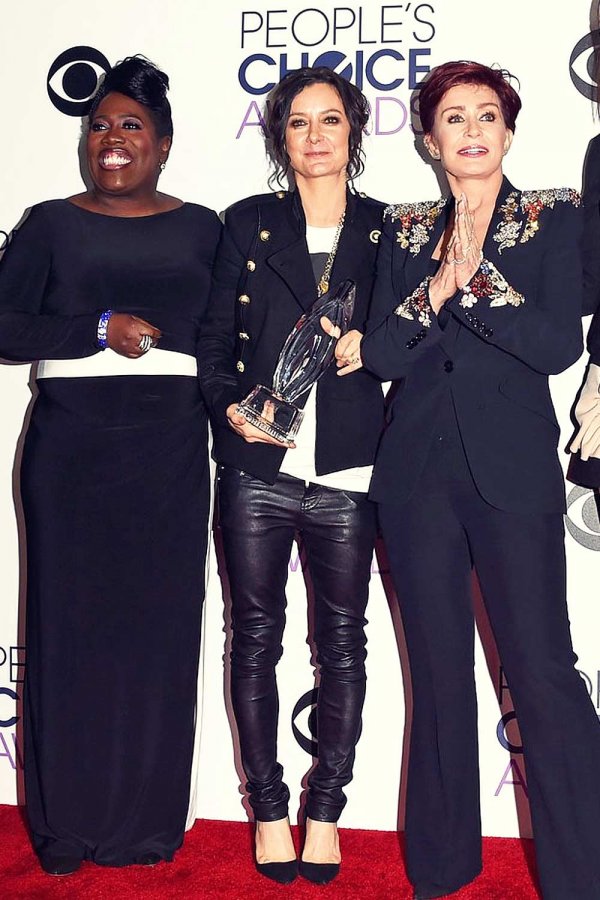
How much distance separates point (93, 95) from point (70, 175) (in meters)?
0.25

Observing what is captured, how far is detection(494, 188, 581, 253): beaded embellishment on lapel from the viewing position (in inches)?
98.7

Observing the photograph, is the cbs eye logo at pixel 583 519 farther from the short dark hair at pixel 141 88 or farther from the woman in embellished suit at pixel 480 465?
the short dark hair at pixel 141 88

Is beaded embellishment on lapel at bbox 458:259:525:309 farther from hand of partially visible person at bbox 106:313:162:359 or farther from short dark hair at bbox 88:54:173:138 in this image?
short dark hair at bbox 88:54:173:138

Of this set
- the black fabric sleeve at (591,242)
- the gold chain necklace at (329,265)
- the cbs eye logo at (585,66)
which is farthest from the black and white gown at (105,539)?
the cbs eye logo at (585,66)

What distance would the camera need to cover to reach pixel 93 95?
3.33 metres

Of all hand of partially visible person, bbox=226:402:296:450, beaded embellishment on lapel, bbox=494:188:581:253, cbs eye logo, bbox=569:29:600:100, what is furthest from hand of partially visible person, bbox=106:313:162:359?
cbs eye logo, bbox=569:29:600:100

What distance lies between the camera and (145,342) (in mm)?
2850

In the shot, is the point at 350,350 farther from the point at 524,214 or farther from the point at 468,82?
the point at 468,82

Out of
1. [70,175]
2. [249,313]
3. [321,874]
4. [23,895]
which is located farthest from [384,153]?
[23,895]

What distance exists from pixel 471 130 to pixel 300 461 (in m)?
0.90

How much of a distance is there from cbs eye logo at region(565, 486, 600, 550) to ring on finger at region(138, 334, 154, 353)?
130 centimetres

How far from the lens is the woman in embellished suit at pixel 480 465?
2.43 m

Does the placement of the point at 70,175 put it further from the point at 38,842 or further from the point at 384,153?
the point at 38,842

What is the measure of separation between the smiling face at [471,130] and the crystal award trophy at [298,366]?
41cm
